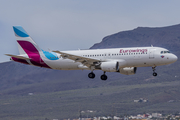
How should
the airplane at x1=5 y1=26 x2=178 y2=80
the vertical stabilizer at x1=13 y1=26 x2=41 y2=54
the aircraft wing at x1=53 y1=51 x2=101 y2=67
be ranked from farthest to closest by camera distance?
the vertical stabilizer at x1=13 y1=26 x2=41 y2=54 → the airplane at x1=5 y1=26 x2=178 y2=80 → the aircraft wing at x1=53 y1=51 x2=101 y2=67

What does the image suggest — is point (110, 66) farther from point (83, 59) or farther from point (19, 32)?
point (19, 32)

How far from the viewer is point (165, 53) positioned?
66.1 meters

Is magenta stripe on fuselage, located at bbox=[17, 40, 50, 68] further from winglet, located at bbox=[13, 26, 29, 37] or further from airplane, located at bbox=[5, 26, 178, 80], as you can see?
winglet, located at bbox=[13, 26, 29, 37]

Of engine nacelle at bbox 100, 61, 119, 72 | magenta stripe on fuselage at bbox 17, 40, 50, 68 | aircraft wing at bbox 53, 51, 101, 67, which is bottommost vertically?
engine nacelle at bbox 100, 61, 119, 72

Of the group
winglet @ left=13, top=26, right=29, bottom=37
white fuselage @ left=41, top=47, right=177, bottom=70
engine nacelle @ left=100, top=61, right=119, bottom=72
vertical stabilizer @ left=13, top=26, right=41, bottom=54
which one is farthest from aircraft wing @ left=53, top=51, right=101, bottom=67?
winglet @ left=13, top=26, right=29, bottom=37

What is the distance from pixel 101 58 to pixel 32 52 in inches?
595

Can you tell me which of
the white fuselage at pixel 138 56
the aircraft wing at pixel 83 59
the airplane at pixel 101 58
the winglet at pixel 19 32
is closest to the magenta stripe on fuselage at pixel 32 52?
the airplane at pixel 101 58

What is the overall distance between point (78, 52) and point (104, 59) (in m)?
5.87

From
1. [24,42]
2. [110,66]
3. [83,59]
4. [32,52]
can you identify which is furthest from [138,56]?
[24,42]

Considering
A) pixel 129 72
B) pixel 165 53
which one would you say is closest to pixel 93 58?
pixel 129 72

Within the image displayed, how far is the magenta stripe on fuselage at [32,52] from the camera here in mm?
71688

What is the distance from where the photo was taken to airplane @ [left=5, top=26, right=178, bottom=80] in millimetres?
65500

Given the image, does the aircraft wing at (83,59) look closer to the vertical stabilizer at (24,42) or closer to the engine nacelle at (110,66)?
the engine nacelle at (110,66)

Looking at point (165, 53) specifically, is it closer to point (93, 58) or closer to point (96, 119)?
point (93, 58)
